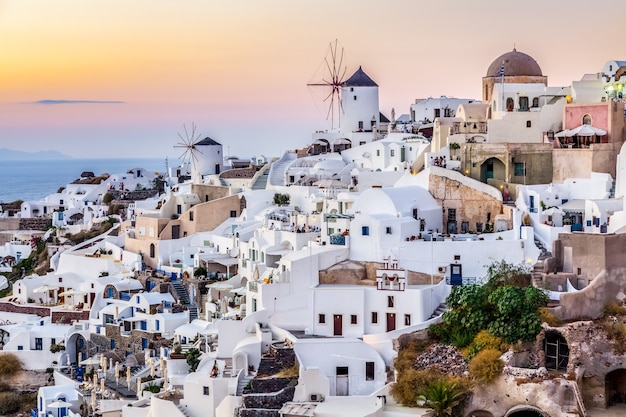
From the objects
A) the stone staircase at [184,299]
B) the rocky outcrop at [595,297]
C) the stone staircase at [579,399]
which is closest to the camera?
the stone staircase at [579,399]

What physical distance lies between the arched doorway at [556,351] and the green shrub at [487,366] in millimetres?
1367

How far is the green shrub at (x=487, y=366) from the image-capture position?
2312 cm

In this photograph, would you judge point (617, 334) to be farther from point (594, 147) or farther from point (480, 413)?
point (594, 147)

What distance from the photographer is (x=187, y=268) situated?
3494cm

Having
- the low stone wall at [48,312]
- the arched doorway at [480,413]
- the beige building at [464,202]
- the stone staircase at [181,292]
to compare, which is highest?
the beige building at [464,202]

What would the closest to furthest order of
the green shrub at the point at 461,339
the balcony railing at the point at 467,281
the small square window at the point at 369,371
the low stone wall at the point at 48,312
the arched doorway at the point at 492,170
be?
the green shrub at the point at 461,339
the small square window at the point at 369,371
the balcony railing at the point at 467,281
the arched doorway at the point at 492,170
the low stone wall at the point at 48,312

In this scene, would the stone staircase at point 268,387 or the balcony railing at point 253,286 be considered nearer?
the stone staircase at point 268,387

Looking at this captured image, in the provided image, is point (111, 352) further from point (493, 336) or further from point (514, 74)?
point (514, 74)

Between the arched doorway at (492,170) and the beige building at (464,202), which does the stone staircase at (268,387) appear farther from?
the arched doorway at (492,170)

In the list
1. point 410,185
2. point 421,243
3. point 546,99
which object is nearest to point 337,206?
point 410,185

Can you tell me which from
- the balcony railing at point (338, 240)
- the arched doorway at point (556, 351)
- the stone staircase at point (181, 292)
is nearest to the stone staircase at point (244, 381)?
the balcony railing at point (338, 240)

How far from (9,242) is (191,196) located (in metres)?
11.8

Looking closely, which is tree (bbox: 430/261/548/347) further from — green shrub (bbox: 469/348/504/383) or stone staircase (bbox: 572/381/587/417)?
stone staircase (bbox: 572/381/587/417)

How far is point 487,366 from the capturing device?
23.2m
